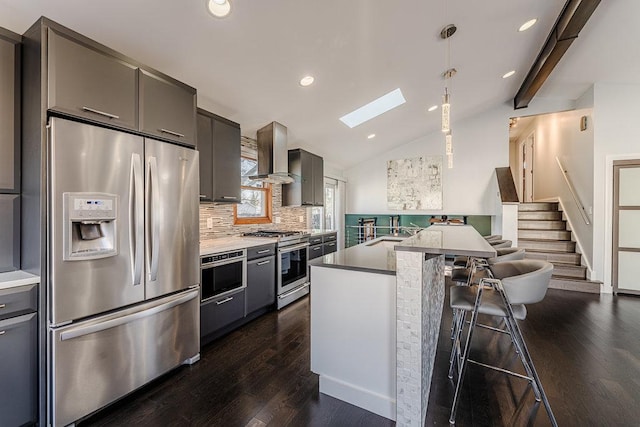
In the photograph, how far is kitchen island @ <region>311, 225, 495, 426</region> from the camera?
153cm

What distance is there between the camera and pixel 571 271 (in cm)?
455

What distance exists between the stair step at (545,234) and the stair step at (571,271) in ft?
2.54

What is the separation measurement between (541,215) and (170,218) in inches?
267

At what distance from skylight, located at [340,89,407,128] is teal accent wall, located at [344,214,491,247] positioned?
102 inches

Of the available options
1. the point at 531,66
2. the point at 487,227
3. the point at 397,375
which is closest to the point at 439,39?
the point at 531,66

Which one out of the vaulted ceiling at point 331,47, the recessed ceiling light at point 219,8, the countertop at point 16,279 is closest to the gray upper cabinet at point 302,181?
the vaulted ceiling at point 331,47

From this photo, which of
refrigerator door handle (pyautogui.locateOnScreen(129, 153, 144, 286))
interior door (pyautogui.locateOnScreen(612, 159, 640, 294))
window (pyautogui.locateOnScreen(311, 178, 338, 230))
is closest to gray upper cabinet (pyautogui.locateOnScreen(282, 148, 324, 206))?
window (pyautogui.locateOnScreen(311, 178, 338, 230))

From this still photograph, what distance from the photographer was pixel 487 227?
5.86 metres

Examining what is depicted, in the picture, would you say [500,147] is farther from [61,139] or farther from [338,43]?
[61,139]

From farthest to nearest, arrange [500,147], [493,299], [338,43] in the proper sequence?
[500,147], [338,43], [493,299]

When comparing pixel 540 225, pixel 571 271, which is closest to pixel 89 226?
pixel 571 271

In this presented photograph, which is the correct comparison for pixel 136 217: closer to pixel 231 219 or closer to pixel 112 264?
pixel 112 264

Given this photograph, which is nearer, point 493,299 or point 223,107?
point 493,299

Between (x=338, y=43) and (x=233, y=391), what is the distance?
9.85 ft
